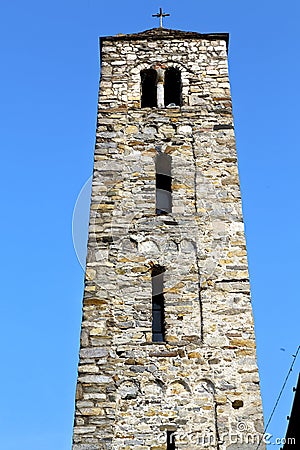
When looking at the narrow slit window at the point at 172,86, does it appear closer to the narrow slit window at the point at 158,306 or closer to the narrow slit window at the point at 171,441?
the narrow slit window at the point at 158,306

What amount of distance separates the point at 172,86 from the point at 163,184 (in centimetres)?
277

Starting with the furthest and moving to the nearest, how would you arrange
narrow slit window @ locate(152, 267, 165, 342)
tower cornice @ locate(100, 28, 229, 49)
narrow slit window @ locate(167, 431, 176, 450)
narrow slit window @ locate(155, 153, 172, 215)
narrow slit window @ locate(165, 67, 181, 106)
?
tower cornice @ locate(100, 28, 229, 49) < narrow slit window @ locate(165, 67, 181, 106) < narrow slit window @ locate(155, 153, 172, 215) < narrow slit window @ locate(152, 267, 165, 342) < narrow slit window @ locate(167, 431, 176, 450)

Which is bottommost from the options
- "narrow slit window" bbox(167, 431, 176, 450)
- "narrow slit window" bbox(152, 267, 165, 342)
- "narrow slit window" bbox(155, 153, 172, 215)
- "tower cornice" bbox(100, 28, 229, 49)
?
"narrow slit window" bbox(167, 431, 176, 450)

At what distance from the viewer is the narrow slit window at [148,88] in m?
13.2

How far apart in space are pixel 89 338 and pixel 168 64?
6452mm

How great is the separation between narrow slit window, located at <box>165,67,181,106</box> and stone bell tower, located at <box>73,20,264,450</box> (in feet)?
0.09

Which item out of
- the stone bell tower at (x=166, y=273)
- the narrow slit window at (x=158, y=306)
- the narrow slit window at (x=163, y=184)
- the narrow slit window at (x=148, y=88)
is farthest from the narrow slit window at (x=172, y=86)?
the narrow slit window at (x=158, y=306)

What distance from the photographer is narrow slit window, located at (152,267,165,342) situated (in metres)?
9.58

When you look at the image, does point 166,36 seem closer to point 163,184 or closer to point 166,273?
point 163,184

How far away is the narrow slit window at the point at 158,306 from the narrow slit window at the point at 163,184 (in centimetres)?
138

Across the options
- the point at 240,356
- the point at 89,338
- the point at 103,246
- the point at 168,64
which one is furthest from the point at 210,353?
the point at 168,64

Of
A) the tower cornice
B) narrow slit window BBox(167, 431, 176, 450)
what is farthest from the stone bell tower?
the tower cornice

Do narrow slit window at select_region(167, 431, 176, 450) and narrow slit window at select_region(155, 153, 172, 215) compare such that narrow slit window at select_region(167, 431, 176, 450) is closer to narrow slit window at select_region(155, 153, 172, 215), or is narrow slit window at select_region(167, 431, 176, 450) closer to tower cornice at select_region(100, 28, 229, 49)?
narrow slit window at select_region(155, 153, 172, 215)

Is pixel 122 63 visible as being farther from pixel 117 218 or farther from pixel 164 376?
pixel 164 376
